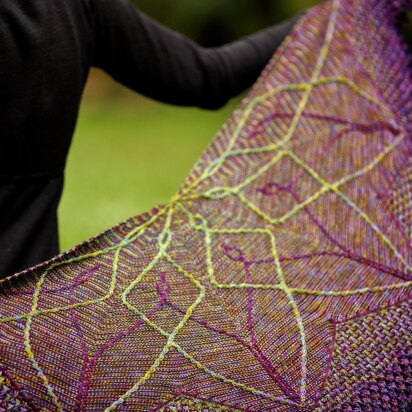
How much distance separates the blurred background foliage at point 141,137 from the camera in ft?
10.3

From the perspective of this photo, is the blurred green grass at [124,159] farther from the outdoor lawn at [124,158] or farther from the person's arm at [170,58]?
the person's arm at [170,58]

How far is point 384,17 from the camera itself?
1164 millimetres

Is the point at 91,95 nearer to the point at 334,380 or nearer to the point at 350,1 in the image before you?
the point at 350,1

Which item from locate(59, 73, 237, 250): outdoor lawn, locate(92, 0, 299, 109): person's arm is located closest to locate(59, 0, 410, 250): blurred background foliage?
locate(59, 73, 237, 250): outdoor lawn

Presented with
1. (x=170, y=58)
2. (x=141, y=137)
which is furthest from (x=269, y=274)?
(x=141, y=137)

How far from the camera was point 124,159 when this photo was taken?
389 cm

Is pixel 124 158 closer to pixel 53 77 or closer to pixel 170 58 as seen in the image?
pixel 170 58

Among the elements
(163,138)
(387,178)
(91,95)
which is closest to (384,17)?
(387,178)

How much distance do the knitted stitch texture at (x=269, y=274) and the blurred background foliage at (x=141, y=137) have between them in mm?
1725

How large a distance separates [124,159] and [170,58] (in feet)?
9.35

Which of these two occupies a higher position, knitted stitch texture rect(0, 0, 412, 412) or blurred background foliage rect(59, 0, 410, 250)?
knitted stitch texture rect(0, 0, 412, 412)

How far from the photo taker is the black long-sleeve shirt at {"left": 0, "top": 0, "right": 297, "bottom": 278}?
2.92 ft

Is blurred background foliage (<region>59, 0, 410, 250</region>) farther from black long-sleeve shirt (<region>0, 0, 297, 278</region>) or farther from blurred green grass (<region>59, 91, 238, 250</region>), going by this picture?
black long-sleeve shirt (<region>0, 0, 297, 278</region>)

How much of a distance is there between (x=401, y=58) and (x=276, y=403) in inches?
25.7
